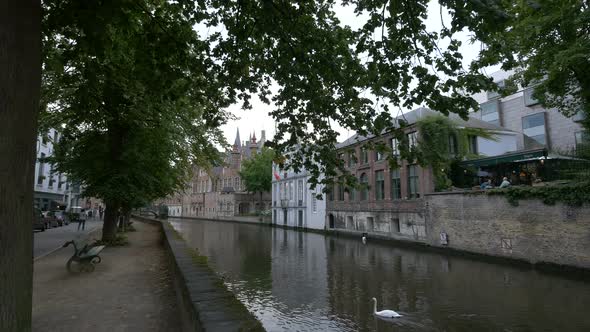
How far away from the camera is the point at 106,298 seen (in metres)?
7.17

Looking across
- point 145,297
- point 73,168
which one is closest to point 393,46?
→ point 145,297

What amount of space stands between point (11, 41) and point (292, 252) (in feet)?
64.9

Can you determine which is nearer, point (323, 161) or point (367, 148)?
point (367, 148)

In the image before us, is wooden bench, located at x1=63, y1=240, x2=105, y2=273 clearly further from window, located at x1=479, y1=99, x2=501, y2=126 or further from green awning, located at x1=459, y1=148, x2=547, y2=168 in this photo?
window, located at x1=479, y1=99, x2=501, y2=126

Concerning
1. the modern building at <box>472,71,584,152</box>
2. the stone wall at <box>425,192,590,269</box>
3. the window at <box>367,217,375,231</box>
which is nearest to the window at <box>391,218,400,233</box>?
the window at <box>367,217,375,231</box>

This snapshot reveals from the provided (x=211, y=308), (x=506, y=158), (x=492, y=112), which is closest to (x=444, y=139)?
(x=506, y=158)

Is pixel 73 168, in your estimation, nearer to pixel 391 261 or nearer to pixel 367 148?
pixel 367 148

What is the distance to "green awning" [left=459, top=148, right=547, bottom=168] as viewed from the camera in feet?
66.8

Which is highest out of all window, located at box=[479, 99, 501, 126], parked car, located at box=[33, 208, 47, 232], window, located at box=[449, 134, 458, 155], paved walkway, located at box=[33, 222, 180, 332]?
window, located at box=[479, 99, 501, 126]

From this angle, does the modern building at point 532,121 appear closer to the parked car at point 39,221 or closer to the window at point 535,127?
the window at point 535,127

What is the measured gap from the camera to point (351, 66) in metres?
5.66

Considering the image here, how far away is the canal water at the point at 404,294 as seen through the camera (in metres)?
8.62

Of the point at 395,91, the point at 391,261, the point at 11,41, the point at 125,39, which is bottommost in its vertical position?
the point at 391,261

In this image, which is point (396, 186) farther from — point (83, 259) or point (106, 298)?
point (106, 298)
